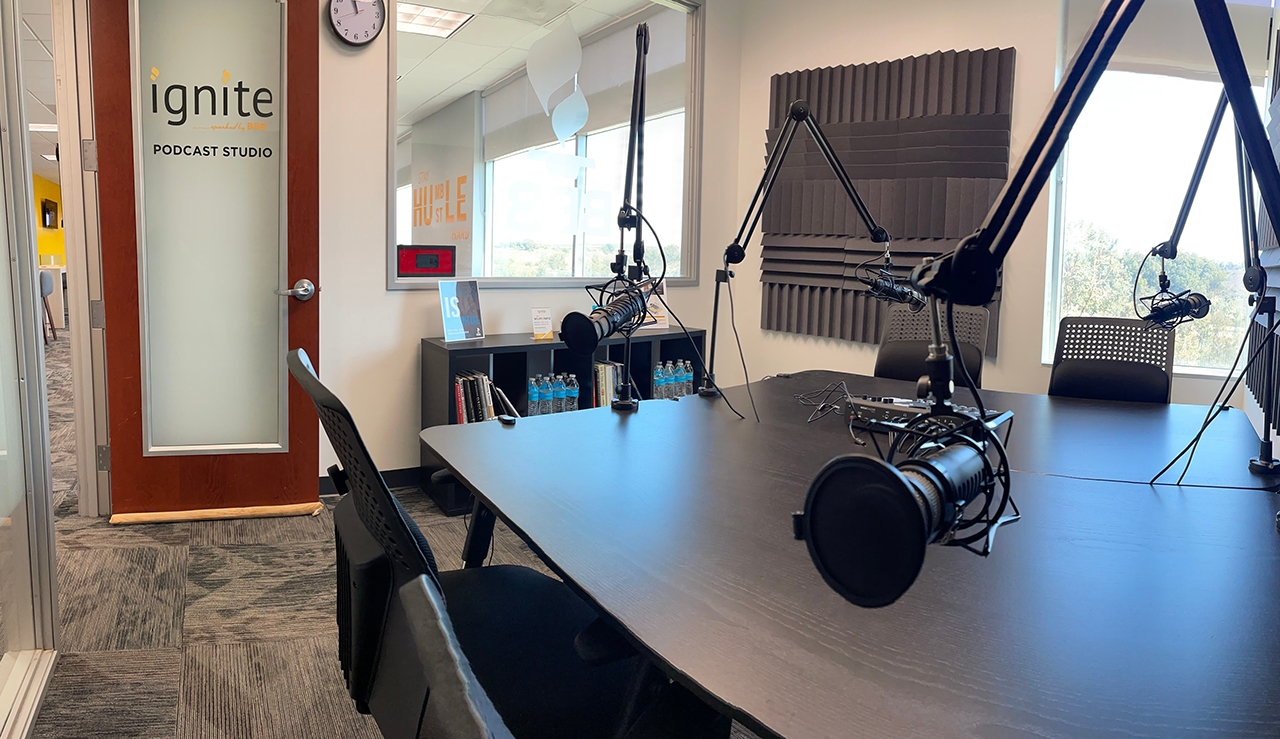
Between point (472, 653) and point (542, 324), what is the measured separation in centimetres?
290

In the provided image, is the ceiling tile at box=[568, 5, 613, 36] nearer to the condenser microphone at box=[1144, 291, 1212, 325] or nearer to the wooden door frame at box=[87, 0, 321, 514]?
the wooden door frame at box=[87, 0, 321, 514]

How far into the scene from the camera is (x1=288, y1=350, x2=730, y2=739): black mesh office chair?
1164 millimetres

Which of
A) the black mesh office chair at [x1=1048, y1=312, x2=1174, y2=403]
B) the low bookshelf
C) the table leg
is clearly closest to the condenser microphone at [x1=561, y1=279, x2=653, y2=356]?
the table leg

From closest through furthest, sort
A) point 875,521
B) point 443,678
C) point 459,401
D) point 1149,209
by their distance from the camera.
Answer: point 443,678 → point 875,521 → point 459,401 → point 1149,209

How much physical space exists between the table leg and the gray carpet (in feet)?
1.61

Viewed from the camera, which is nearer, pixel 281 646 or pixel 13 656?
pixel 13 656

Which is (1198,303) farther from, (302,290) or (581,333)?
(302,290)

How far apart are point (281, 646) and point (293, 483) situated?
1327mm

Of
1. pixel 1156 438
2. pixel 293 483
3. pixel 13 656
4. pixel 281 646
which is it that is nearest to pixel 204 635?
pixel 281 646

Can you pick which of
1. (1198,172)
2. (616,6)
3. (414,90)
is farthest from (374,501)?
(616,6)

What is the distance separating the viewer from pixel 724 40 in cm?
514

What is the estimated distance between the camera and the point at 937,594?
1.16 metres

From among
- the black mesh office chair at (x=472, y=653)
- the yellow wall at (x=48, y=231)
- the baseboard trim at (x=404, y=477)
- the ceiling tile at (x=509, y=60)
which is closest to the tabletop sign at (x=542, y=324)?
the baseboard trim at (x=404, y=477)

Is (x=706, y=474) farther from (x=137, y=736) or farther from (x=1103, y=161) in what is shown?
(x=1103, y=161)
